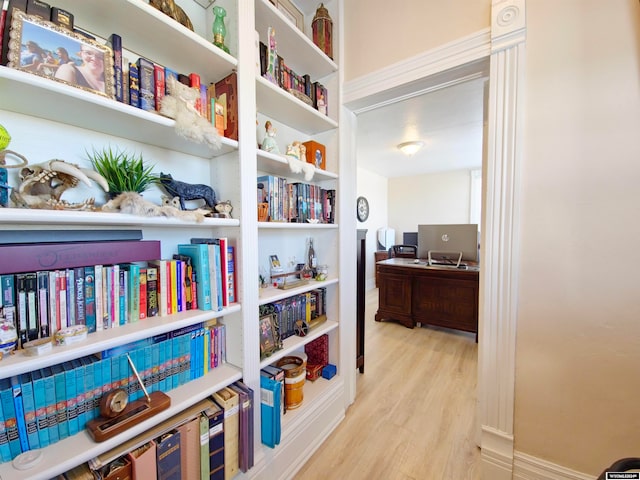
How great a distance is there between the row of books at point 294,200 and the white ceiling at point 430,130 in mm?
885

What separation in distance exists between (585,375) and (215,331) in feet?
5.67

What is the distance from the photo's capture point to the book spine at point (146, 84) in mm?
876

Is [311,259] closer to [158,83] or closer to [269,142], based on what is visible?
[269,142]

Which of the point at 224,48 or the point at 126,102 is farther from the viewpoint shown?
the point at 224,48

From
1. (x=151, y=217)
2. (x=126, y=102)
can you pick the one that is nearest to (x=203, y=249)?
(x=151, y=217)

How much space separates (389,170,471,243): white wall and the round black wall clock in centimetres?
129

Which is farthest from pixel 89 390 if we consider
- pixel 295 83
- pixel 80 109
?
pixel 295 83

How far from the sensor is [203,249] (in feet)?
3.29

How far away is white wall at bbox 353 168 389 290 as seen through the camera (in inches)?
216

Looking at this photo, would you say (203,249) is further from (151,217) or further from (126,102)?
(126,102)

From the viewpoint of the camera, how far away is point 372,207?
229 inches

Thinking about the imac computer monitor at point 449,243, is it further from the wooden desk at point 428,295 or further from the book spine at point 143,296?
the book spine at point 143,296

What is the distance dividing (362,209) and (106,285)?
4.90 m

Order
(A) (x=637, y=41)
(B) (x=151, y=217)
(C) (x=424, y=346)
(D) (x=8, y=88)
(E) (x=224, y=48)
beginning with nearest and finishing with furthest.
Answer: (D) (x=8, y=88) → (B) (x=151, y=217) → (A) (x=637, y=41) → (E) (x=224, y=48) → (C) (x=424, y=346)
